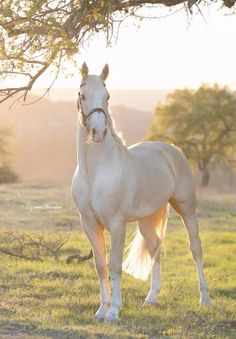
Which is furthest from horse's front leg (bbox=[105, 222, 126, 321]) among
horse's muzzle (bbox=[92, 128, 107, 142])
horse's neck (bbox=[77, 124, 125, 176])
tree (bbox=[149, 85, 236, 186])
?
tree (bbox=[149, 85, 236, 186])

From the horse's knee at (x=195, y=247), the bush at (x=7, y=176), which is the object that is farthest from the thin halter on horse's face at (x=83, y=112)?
the bush at (x=7, y=176)

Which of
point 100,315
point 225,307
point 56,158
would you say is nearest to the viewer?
point 100,315

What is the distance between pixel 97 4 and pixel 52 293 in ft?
13.5

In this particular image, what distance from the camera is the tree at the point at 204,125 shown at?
48.7 meters

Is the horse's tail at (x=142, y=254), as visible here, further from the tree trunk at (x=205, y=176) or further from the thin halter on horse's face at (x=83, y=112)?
→ the tree trunk at (x=205, y=176)

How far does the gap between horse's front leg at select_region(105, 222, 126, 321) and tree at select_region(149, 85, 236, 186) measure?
4026cm

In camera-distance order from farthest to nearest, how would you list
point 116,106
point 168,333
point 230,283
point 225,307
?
point 116,106, point 230,283, point 225,307, point 168,333

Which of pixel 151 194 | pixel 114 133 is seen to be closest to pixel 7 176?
pixel 151 194

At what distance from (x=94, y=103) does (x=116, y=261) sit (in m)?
1.88

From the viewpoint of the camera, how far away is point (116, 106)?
115 meters

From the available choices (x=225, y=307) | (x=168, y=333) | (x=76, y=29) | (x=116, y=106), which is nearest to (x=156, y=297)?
(x=225, y=307)

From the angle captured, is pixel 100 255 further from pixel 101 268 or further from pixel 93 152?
pixel 93 152

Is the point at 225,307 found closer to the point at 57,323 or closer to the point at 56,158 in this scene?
the point at 57,323

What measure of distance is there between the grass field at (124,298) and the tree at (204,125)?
1196 inches
